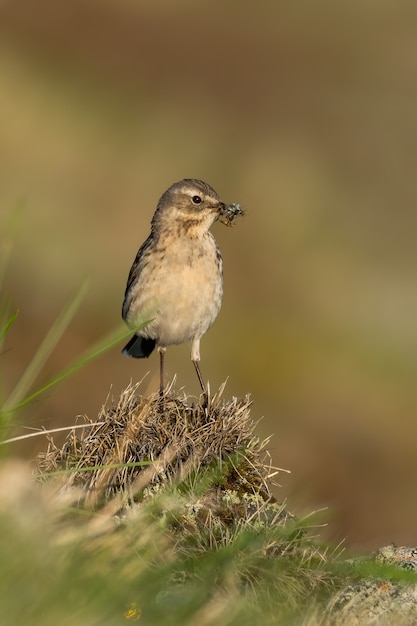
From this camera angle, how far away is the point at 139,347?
38.3 feet

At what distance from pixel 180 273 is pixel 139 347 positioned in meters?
1.50

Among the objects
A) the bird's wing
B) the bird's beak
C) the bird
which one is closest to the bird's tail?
the bird

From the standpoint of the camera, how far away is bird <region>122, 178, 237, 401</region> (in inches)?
407

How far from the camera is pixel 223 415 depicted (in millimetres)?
7934

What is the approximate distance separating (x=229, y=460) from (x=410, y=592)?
1460 millimetres

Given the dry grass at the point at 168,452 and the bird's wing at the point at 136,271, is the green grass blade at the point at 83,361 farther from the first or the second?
the bird's wing at the point at 136,271

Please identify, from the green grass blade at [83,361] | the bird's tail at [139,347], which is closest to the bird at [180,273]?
the bird's tail at [139,347]

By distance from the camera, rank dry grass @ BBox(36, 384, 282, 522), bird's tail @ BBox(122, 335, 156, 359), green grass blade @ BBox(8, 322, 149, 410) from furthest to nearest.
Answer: bird's tail @ BBox(122, 335, 156, 359), dry grass @ BBox(36, 384, 282, 522), green grass blade @ BBox(8, 322, 149, 410)

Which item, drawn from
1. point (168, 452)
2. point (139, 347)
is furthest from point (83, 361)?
point (139, 347)

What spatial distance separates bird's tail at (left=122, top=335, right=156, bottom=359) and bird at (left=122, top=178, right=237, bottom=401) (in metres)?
0.46

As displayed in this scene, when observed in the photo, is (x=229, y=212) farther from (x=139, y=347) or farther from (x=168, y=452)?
(x=168, y=452)

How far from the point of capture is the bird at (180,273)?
33.9 ft

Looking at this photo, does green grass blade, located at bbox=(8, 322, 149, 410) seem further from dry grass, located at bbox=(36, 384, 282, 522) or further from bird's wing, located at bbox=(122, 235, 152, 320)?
bird's wing, located at bbox=(122, 235, 152, 320)

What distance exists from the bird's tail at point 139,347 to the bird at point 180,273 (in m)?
0.46
